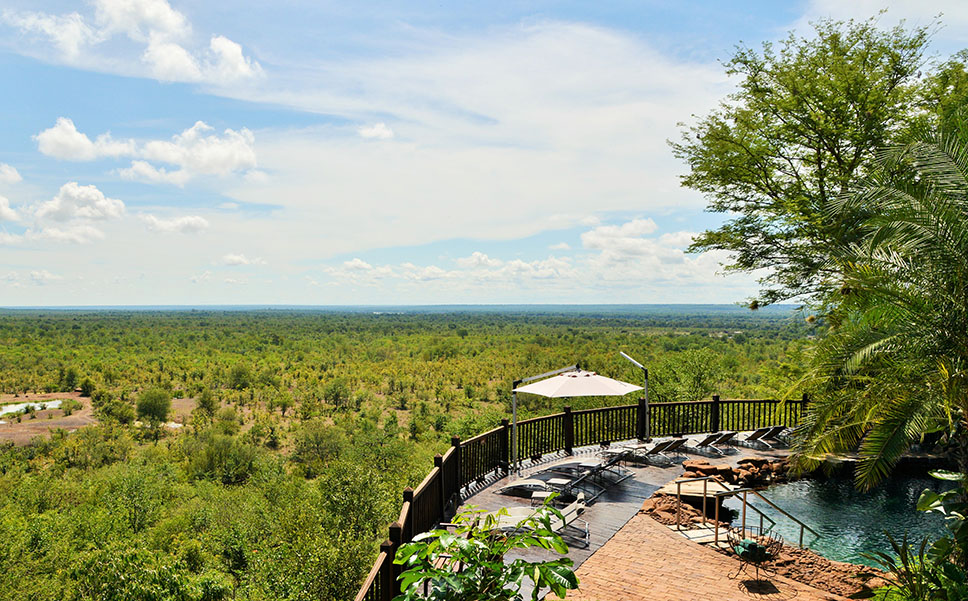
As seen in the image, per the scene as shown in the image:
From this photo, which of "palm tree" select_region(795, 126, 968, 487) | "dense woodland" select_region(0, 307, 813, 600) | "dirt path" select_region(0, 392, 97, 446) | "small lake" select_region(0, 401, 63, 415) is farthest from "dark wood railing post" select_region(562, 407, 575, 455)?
"small lake" select_region(0, 401, 63, 415)

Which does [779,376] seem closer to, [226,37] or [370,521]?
[370,521]

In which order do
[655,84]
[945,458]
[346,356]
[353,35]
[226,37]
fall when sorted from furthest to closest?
[346,356], [655,84], [226,37], [945,458], [353,35]

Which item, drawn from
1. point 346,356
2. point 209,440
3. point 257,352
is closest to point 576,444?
point 209,440

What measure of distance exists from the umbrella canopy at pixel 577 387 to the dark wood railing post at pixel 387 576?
16.9 feet

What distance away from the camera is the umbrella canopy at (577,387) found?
33.7 feet

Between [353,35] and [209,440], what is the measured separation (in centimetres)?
4192

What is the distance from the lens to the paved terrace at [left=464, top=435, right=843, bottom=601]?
6.54 m

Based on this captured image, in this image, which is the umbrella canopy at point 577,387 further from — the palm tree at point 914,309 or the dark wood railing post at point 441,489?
the palm tree at point 914,309

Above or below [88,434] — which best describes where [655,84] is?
above

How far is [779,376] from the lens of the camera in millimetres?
20422

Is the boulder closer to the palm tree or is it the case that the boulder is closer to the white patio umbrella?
the white patio umbrella

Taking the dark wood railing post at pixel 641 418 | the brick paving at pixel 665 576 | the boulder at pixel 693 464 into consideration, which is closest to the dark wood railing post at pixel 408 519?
the brick paving at pixel 665 576

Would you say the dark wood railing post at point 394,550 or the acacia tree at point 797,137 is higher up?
the acacia tree at point 797,137

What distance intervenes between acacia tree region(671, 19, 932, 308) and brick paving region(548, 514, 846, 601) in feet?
34.6
